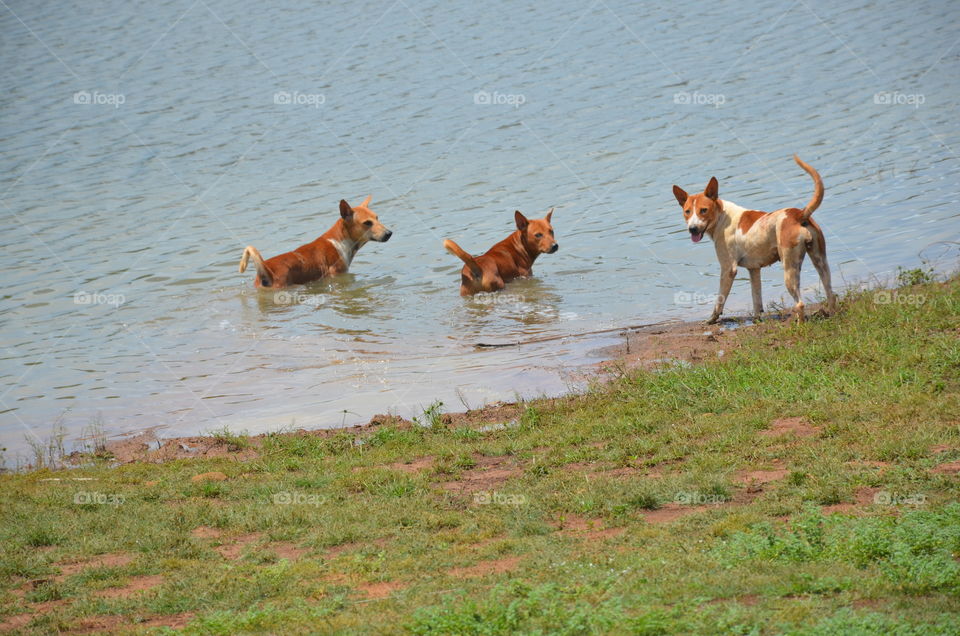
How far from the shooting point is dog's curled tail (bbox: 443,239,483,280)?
13461 mm

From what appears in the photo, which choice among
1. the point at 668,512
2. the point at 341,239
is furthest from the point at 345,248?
the point at 668,512

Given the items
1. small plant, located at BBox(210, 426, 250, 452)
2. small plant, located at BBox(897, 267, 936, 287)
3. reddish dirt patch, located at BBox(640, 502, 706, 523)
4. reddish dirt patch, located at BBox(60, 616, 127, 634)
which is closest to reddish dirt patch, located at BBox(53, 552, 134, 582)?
reddish dirt patch, located at BBox(60, 616, 127, 634)

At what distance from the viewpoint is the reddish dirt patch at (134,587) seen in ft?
Answer: 19.4

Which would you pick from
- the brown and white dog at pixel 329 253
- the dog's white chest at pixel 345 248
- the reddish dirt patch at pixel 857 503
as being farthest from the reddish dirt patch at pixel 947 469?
the dog's white chest at pixel 345 248

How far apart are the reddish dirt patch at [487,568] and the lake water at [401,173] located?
381cm

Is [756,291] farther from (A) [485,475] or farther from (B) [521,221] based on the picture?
(A) [485,475]

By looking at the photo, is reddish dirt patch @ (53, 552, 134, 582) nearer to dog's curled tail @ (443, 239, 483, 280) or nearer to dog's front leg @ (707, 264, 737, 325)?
dog's front leg @ (707, 264, 737, 325)

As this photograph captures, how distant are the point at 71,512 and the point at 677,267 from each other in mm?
9348

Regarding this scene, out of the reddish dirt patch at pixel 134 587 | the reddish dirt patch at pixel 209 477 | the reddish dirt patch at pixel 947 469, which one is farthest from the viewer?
the reddish dirt patch at pixel 209 477

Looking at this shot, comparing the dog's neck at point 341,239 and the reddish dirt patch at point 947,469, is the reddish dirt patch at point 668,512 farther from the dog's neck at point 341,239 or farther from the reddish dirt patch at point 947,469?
the dog's neck at point 341,239

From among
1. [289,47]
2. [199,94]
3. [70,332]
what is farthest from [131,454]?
[289,47]

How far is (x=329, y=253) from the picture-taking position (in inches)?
647

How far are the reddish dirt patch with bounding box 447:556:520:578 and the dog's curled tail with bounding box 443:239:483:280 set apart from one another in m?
7.81

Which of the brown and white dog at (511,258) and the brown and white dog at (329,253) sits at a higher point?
the brown and white dog at (329,253)
